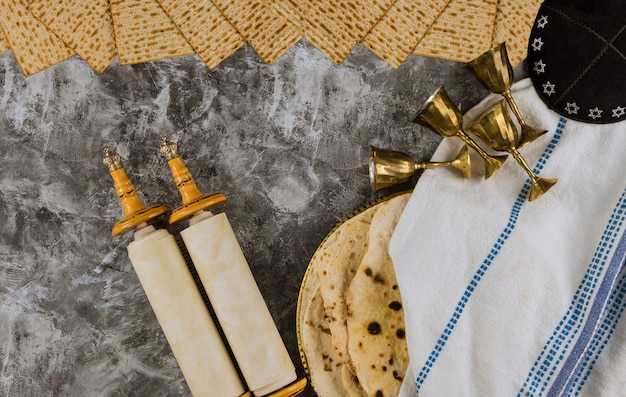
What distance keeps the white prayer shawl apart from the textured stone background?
218 mm

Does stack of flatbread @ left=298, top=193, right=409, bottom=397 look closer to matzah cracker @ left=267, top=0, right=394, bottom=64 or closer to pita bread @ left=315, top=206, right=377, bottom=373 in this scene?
pita bread @ left=315, top=206, right=377, bottom=373

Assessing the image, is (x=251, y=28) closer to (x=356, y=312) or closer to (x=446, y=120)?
(x=446, y=120)

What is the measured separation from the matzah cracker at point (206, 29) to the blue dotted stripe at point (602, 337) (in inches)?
43.7

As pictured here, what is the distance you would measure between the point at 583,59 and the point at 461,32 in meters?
0.30

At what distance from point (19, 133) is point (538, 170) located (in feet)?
4.32

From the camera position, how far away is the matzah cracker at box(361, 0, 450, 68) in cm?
134

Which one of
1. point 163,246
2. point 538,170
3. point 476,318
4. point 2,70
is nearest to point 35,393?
point 163,246

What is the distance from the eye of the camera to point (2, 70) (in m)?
1.36

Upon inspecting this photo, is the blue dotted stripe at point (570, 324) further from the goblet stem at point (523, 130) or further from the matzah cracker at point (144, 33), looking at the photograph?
the matzah cracker at point (144, 33)

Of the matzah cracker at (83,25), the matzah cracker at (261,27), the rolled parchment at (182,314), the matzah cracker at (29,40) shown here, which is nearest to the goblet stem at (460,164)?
the matzah cracker at (261,27)

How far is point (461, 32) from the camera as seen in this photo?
4.43ft

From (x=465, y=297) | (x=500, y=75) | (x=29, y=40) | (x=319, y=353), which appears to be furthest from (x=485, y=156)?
(x=29, y=40)

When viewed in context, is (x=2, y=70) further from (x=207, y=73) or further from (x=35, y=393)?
(x=35, y=393)

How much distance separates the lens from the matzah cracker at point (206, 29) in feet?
4.41
